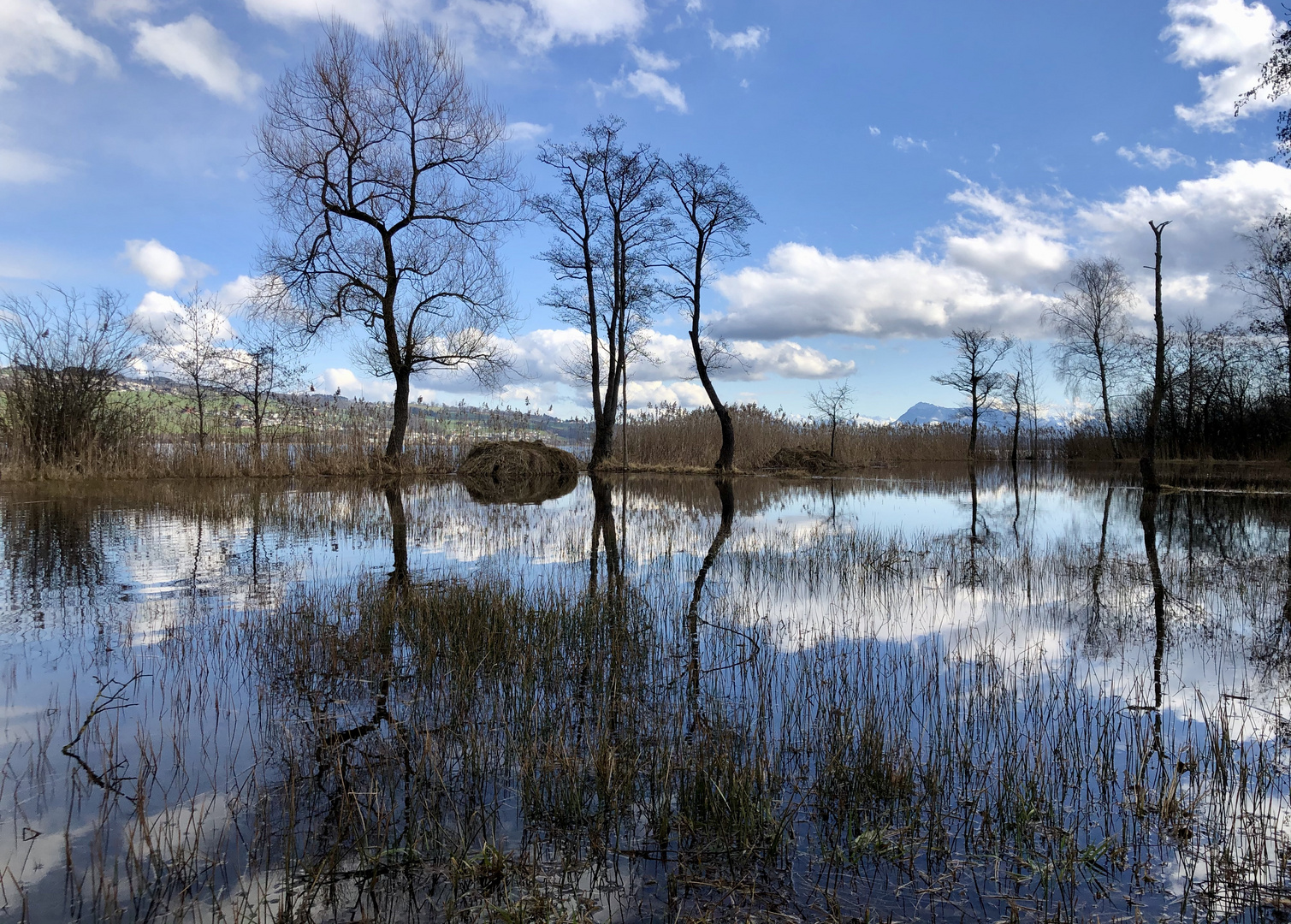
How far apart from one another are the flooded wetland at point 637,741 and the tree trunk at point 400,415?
15608 mm

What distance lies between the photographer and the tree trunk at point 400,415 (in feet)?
77.3

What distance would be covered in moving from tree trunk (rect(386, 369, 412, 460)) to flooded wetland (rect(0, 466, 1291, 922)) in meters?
15.6

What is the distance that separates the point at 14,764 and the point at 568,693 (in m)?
2.61

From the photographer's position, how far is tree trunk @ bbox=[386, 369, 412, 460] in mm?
23562

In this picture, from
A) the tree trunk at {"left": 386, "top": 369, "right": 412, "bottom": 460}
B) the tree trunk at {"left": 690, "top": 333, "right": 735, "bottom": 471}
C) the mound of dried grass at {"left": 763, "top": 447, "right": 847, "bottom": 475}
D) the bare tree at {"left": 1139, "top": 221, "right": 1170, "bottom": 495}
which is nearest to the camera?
the bare tree at {"left": 1139, "top": 221, "right": 1170, "bottom": 495}

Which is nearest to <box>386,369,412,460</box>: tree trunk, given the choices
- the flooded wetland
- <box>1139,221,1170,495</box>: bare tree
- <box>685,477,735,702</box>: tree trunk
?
<box>685,477,735,702</box>: tree trunk

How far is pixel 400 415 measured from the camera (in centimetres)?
2388

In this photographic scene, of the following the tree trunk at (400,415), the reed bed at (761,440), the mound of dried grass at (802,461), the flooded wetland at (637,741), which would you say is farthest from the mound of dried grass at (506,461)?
the flooded wetland at (637,741)

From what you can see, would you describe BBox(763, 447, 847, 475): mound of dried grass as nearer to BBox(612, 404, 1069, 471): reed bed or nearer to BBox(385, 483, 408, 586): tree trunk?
BBox(612, 404, 1069, 471): reed bed

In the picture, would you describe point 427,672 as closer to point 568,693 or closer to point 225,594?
point 568,693

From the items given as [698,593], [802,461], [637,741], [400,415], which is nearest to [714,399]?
[802,461]

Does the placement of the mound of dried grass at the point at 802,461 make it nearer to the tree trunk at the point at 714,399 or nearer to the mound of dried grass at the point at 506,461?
the tree trunk at the point at 714,399

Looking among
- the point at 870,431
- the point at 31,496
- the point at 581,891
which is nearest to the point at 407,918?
the point at 581,891

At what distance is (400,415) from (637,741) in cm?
2221
